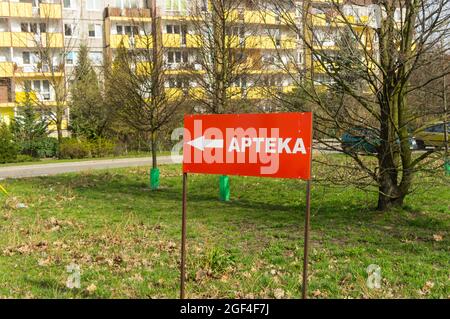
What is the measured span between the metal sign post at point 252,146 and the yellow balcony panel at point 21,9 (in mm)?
44348

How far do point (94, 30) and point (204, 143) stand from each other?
4749 cm

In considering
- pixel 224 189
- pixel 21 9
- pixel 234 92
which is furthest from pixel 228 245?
pixel 21 9

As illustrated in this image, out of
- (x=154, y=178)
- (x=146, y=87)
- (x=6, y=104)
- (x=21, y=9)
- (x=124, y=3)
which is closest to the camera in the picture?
(x=154, y=178)

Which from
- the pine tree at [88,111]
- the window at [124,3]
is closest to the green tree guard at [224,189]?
the pine tree at [88,111]

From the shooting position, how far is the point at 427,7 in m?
7.94

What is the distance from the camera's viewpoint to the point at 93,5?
48.4 m

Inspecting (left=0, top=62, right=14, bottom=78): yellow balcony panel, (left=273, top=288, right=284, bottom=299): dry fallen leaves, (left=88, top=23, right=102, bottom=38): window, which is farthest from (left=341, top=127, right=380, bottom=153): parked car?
(left=88, top=23, right=102, bottom=38): window

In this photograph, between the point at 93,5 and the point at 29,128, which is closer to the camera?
the point at 29,128

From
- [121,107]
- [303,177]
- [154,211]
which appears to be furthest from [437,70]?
[121,107]

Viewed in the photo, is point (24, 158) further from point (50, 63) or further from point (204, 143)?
point (204, 143)

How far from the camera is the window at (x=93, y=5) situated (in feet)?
158

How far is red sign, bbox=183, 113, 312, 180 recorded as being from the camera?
4121mm

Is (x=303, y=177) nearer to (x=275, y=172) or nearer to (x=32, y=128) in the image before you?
(x=275, y=172)

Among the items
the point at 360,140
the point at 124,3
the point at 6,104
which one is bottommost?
the point at 360,140
